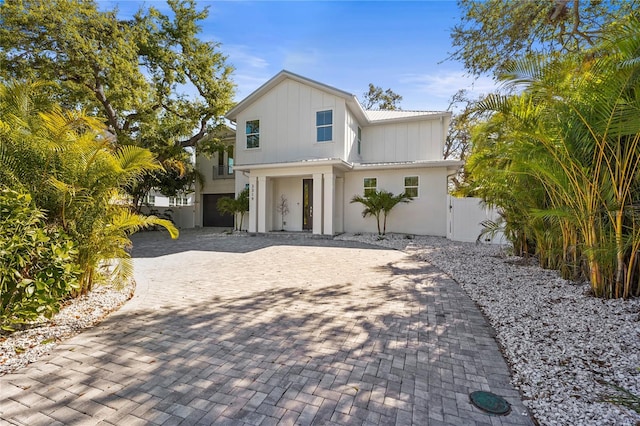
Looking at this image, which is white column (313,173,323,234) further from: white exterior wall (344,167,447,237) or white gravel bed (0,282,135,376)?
white gravel bed (0,282,135,376)

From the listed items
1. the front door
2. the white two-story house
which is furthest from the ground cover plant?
the front door

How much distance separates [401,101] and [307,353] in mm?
27502

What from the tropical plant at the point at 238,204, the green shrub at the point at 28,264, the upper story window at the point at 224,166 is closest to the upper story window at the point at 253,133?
the tropical plant at the point at 238,204

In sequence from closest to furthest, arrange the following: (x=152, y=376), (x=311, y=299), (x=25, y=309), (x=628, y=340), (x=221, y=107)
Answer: (x=152, y=376) → (x=628, y=340) → (x=25, y=309) → (x=311, y=299) → (x=221, y=107)

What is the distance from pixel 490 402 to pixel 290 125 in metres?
14.3

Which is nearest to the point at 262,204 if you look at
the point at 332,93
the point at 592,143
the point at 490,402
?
the point at 332,93

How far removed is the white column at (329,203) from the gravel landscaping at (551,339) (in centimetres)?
769

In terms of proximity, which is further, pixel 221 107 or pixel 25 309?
pixel 221 107

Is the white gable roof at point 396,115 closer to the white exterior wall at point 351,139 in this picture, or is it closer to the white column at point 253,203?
the white exterior wall at point 351,139

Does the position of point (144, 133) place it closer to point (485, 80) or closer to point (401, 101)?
point (485, 80)

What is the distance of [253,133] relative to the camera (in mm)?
15977

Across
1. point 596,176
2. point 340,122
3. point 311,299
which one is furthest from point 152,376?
point 340,122

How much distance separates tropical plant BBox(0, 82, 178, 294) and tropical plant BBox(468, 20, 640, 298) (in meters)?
5.71

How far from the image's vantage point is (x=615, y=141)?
383 centimetres
